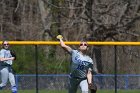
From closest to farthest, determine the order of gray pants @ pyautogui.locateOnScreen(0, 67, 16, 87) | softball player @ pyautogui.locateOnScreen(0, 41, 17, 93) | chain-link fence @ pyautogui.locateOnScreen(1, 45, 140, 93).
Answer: softball player @ pyautogui.locateOnScreen(0, 41, 17, 93), gray pants @ pyautogui.locateOnScreen(0, 67, 16, 87), chain-link fence @ pyautogui.locateOnScreen(1, 45, 140, 93)

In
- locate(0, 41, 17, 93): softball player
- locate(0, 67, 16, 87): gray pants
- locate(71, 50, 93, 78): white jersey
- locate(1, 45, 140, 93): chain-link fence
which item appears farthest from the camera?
locate(1, 45, 140, 93): chain-link fence

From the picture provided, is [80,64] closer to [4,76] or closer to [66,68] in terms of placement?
[4,76]

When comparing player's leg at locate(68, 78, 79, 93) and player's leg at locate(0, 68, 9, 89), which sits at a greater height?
player's leg at locate(68, 78, 79, 93)

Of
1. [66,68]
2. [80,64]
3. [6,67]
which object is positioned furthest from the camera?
[66,68]

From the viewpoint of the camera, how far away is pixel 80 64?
1099 centimetres

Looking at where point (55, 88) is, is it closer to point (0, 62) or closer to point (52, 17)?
point (0, 62)

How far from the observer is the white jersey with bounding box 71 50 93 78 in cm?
1097

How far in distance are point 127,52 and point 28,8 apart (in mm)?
13745

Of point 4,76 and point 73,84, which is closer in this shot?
point 73,84

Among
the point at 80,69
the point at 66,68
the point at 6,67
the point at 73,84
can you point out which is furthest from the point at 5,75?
the point at 80,69

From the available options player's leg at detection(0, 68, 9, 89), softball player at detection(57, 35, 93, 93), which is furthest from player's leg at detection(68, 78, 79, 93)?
player's leg at detection(0, 68, 9, 89)

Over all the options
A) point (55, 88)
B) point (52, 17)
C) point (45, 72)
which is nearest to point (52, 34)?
point (52, 17)

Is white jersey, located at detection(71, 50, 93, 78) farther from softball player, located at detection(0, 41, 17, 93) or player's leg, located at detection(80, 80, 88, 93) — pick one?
softball player, located at detection(0, 41, 17, 93)

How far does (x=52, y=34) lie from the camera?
1032 inches
